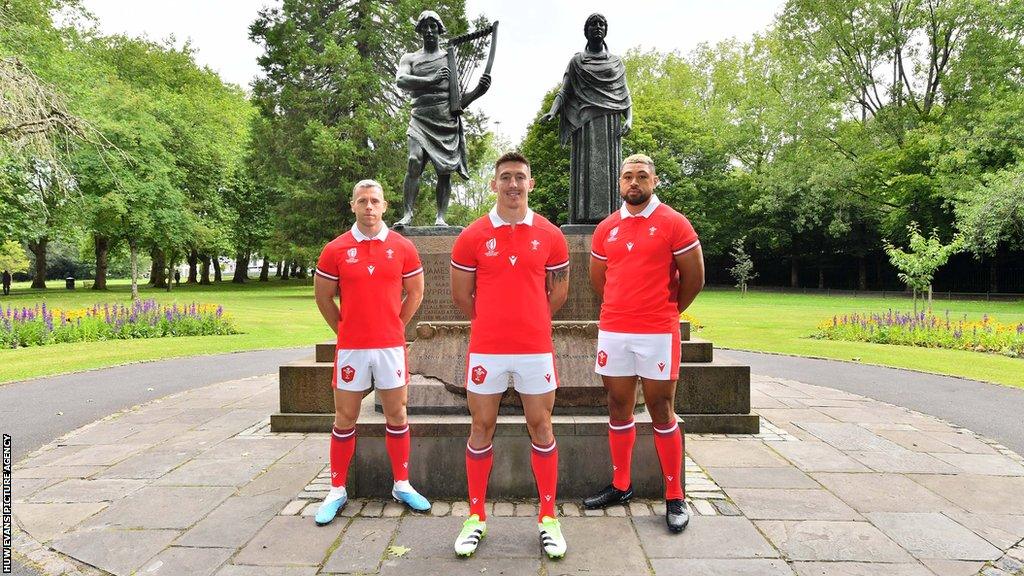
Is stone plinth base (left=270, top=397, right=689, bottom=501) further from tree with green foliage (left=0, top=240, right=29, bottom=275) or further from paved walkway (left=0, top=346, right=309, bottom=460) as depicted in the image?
tree with green foliage (left=0, top=240, right=29, bottom=275)

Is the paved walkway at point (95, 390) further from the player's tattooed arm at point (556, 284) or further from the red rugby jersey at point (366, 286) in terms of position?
the player's tattooed arm at point (556, 284)

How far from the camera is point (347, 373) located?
3.41 meters

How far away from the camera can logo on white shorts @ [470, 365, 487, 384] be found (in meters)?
3.00

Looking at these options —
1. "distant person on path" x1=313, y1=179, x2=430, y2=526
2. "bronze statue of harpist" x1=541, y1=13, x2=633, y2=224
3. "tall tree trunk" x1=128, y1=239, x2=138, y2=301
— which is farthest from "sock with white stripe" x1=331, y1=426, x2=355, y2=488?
"tall tree trunk" x1=128, y1=239, x2=138, y2=301

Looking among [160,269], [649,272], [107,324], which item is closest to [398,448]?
[649,272]

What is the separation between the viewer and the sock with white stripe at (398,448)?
356cm

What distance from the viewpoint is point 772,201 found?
32625 millimetres

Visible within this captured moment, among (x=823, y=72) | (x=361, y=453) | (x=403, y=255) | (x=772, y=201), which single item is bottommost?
(x=361, y=453)

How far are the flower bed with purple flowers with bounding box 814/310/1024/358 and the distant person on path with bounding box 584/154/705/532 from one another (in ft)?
35.0

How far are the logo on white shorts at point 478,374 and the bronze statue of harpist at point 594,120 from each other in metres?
3.72

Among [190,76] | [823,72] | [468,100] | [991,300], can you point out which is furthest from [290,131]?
[991,300]

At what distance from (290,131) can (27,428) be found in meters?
23.9

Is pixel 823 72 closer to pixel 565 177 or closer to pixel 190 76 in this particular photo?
pixel 565 177

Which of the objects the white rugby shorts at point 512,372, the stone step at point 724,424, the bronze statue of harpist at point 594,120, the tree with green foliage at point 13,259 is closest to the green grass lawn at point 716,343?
the stone step at point 724,424
